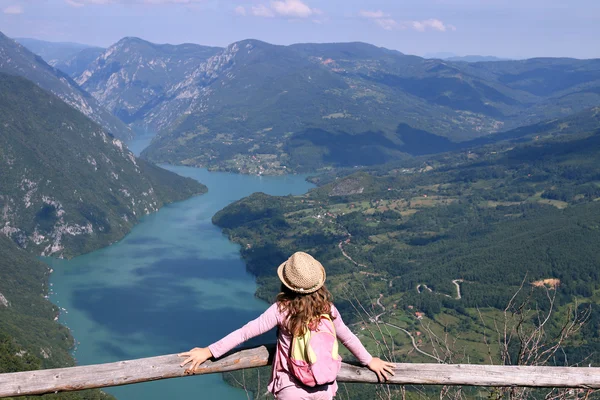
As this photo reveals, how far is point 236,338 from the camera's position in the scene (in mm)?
4566

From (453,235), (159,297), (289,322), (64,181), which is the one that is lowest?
(159,297)

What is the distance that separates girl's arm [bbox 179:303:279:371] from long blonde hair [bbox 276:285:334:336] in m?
0.11

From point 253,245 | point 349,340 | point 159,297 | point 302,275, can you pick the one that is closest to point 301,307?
point 302,275

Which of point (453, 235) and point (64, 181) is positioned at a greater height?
point (64, 181)

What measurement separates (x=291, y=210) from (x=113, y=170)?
53660 mm

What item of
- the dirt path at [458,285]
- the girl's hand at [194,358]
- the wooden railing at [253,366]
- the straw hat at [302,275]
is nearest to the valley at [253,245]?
the dirt path at [458,285]

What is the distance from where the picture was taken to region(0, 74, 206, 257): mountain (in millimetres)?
109688

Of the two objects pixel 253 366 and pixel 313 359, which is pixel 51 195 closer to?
pixel 253 366

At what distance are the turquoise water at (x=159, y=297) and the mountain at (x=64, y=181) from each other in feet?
26.0

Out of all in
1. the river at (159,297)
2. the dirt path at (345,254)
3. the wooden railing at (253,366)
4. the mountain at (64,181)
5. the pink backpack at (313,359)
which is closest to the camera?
the pink backpack at (313,359)

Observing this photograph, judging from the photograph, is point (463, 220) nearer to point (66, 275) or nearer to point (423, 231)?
point (423, 231)

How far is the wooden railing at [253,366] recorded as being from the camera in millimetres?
4508

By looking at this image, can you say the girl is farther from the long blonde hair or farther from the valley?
the valley

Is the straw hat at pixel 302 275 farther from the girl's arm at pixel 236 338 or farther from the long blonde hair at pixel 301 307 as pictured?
the girl's arm at pixel 236 338
